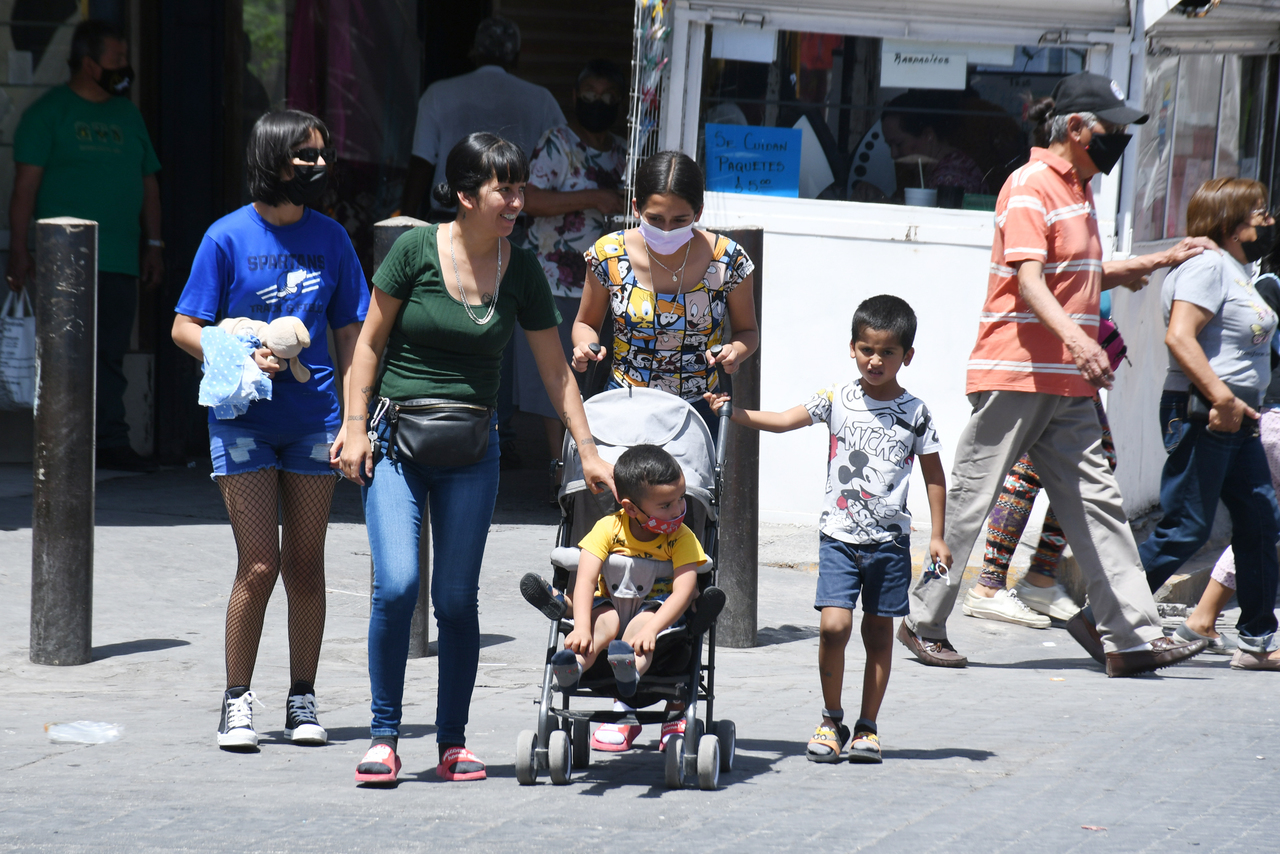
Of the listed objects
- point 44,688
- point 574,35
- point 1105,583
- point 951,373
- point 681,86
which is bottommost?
point 44,688

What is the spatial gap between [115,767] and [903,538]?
2.35 m

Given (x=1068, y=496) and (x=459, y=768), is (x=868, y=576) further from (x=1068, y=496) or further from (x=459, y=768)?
(x=1068, y=496)

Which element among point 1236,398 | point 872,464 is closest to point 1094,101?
point 1236,398

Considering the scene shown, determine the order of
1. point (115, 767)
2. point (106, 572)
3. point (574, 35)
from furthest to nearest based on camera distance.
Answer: point (574, 35)
point (106, 572)
point (115, 767)

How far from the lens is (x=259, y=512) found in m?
4.46

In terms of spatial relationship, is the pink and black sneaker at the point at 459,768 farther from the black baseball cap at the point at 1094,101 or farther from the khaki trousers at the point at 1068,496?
the black baseball cap at the point at 1094,101

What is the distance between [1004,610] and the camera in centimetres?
679

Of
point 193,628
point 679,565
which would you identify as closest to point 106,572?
point 193,628

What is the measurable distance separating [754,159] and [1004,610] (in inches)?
107

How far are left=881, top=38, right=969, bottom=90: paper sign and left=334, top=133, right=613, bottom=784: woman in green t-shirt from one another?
4.06 meters

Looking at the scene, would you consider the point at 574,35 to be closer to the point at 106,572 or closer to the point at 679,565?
the point at 106,572

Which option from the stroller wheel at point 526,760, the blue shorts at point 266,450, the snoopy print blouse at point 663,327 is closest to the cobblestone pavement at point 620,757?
the stroller wheel at point 526,760

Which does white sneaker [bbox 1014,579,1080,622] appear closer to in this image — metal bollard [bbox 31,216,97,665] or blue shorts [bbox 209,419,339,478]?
blue shorts [bbox 209,419,339,478]

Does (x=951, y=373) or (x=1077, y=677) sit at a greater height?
(x=951, y=373)
